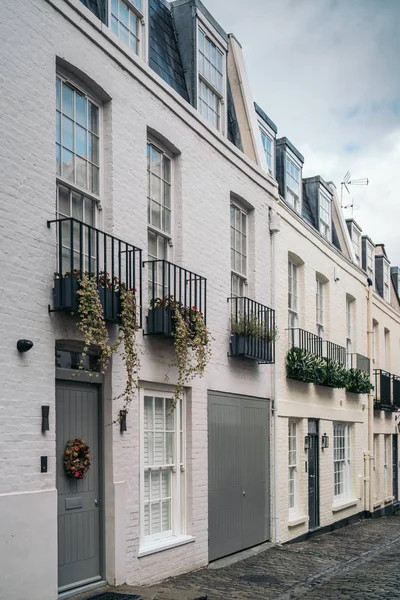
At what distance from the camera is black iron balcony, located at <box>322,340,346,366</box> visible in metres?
18.9

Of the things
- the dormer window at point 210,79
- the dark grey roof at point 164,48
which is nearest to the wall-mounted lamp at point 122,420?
the dark grey roof at point 164,48

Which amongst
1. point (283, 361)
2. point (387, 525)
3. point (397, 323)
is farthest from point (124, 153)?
point (397, 323)

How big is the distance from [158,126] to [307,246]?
723cm

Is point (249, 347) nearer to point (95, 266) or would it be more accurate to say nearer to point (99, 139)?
point (95, 266)

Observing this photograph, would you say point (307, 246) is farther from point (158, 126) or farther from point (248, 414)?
point (158, 126)

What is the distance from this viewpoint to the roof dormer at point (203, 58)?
13141 mm

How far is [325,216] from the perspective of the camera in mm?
20953

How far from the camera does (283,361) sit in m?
16.1

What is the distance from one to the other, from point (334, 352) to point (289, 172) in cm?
435

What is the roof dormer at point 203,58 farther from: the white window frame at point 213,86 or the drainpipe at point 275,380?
the drainpipe at point 275,380

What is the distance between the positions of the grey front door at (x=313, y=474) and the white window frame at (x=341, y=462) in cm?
180

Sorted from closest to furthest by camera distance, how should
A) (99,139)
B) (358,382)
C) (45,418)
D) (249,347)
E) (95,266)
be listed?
(45,418) → (95,266) → (99,139) → (249,347) → (358,382)

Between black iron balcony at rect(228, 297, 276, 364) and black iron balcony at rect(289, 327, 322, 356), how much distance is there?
2009 mm

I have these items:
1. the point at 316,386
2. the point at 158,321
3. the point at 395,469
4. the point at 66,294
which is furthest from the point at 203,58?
the point at 395,469
